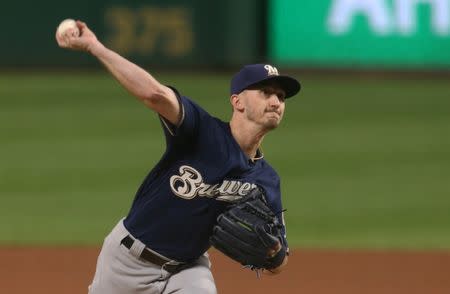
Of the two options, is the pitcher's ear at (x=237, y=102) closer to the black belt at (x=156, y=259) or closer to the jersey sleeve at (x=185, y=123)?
the jersey sleeve at (x=185, y=123)

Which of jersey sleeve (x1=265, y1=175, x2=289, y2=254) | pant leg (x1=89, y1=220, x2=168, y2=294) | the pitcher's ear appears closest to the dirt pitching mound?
pant leg (x1=89, y1=220, x2=168, y2=294)

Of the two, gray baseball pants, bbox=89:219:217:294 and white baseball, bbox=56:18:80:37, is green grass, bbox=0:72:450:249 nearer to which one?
gray baseball pants, bbox=89:219:217:294

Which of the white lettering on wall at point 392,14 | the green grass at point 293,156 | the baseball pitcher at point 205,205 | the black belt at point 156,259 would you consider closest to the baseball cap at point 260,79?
the baseball pitcher at point 205,205

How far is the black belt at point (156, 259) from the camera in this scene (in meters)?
5.11

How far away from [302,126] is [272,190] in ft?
31.7

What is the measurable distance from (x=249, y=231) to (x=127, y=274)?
2.18 ft

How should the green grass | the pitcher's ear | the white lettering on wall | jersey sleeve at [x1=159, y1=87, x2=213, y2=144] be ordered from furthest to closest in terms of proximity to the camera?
the white lettering on wall < the green grass < the pitcher's ear < jersey sleeve at [x1=159, y1=87, x2=213, y2=144]

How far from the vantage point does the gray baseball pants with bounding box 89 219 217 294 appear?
16.8 ft

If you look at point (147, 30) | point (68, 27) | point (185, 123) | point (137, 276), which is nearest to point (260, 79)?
point (185, 123)

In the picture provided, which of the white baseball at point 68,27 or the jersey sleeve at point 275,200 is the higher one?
the white baseball at point 68,27

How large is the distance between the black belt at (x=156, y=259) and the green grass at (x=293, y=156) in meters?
4.44

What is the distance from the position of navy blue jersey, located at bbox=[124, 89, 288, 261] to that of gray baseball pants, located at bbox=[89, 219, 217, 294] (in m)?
0.08

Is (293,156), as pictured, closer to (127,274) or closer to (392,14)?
(392,14)

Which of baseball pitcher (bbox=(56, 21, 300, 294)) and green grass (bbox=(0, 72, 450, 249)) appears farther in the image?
green grass (bbox=(0, 72, 450, 249))
